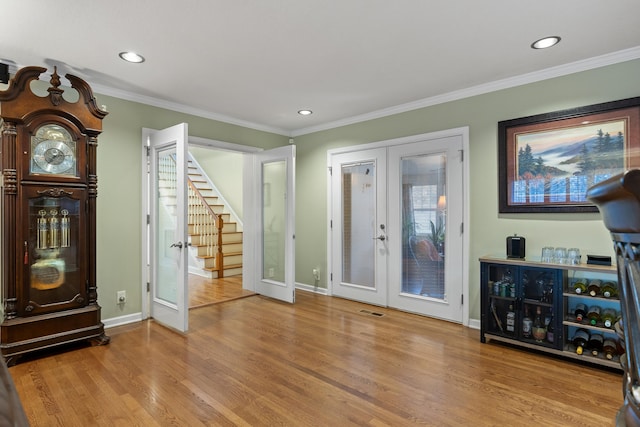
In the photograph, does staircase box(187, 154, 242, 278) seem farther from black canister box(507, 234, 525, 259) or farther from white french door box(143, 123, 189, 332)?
black canister box(507, 234, 525, 259)

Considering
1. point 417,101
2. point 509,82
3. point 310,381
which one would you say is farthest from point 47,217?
point 509,82

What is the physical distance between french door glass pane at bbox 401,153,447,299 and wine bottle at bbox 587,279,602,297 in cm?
134

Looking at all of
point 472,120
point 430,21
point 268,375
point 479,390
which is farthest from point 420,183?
point 268,375

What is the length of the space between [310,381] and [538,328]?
→ 1979 millimetres

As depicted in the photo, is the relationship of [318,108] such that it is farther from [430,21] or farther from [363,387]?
[363,387]

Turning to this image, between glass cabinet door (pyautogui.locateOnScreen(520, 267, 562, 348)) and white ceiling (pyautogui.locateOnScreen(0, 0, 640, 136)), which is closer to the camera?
white ceiling (pyautogui.locateOnScreen(0, 0, 640, 136))

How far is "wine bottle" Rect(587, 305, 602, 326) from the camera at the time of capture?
2672 mm

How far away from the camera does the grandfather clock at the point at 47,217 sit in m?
2.70

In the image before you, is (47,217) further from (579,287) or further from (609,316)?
(609,316)

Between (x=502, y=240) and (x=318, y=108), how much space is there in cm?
254

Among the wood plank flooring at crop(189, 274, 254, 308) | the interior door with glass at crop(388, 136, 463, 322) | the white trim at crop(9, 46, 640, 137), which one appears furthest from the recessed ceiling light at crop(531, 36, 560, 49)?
the wood plank flooring at crop(189, 274, 254, 308)

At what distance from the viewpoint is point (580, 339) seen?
277 centimetres

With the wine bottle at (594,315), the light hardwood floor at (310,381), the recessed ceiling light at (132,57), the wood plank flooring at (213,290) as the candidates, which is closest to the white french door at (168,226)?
the light hardwood floor at (310,381)

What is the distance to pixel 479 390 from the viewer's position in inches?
91.8
